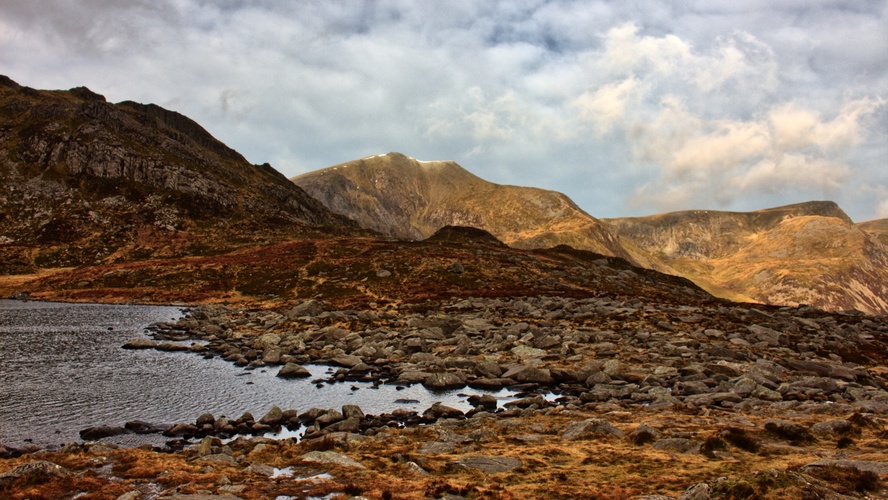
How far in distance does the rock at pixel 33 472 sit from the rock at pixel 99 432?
8.72 metres

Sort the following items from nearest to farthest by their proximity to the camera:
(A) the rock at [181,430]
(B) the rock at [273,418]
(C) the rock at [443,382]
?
(A) the rock at [181,430] → (B) the rock at [273,418] → (C) the rock at [443,382]

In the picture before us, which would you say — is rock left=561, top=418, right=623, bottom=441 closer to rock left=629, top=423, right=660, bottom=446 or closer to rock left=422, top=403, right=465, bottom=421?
rock left=629, top=423, right=660, bottom=446

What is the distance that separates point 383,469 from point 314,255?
10062 centimetres

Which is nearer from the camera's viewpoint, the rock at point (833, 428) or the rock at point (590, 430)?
the rock at point (833, 428)

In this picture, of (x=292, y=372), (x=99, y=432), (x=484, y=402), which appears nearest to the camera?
(x=99, y=432)

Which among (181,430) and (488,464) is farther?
(181,430)

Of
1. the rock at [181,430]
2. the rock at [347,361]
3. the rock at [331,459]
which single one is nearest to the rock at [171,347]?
the rock at [347,361]

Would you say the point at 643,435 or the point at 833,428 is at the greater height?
the point at 833,428

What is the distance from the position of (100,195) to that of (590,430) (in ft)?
599

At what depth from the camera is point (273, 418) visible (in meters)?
26.6

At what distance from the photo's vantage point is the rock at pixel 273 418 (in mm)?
26234

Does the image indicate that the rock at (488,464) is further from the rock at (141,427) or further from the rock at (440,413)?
the rock at (141,427)

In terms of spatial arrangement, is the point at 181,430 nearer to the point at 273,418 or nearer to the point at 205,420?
the point at 205,420

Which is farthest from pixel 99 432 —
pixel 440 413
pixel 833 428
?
pixel 833 428
